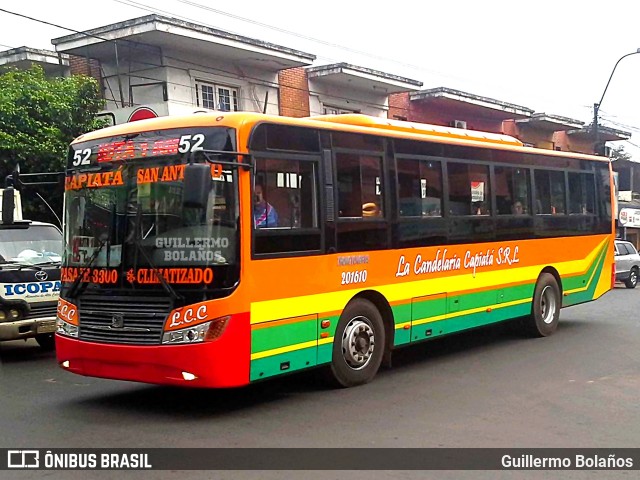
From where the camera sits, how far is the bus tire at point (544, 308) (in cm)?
1205

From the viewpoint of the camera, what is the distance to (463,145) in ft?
34.0

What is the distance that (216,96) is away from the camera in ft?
67.9

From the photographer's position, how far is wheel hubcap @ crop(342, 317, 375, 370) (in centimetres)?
827

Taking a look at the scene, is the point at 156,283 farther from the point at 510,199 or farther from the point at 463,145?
the point at 510,199

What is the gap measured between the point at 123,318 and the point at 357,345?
8.70ft

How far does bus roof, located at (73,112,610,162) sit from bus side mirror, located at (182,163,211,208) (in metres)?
0.82

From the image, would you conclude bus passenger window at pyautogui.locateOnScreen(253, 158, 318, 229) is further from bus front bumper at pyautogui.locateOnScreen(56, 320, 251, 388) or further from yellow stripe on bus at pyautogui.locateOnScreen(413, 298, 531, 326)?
yellow stripe on bus at pyautogui.locateOnScreen(413, 298, 531, 326)

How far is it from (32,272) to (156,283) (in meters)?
4.43

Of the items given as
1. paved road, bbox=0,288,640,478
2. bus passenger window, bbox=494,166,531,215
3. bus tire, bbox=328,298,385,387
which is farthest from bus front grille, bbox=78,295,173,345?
bus passenger window, bbox=494,166,531,215

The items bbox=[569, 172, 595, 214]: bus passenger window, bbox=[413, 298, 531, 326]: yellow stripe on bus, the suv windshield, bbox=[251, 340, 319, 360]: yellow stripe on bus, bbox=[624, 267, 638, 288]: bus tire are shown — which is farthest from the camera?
bbox=[624, 267, 638, 288]: bus tire

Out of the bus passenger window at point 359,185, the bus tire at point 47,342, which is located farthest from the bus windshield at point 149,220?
the bus tire at point 47,342

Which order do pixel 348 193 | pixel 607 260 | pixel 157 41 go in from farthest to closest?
pixel 157 41 → pixel 607 260 → pixel 348 193

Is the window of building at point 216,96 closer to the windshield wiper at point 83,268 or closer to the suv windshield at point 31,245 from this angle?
the suv windshield at point 31,245

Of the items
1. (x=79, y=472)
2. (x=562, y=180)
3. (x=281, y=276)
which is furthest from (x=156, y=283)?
(x=562, y=180)
